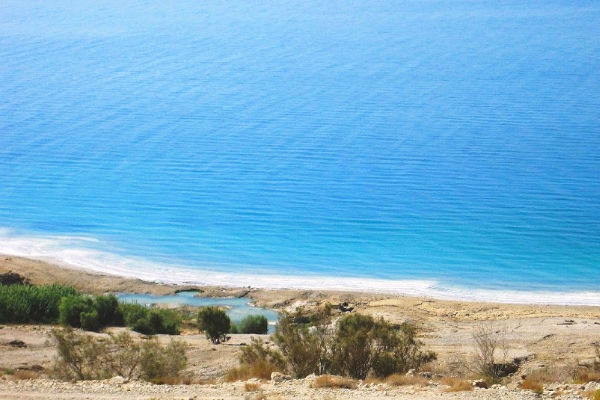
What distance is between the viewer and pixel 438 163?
1476 inches

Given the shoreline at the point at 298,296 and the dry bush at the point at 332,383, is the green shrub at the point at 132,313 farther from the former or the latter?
the dry bush at the point at 332,383

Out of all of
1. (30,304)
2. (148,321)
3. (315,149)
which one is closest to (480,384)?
(148,321)

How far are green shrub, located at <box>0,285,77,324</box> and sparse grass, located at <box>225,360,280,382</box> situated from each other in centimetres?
824

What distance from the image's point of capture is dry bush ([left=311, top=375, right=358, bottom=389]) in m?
13.9

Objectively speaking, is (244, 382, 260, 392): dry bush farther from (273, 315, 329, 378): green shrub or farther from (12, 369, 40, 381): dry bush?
(12, 369, 40, 381): dry bush

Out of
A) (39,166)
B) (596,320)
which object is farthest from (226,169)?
(596,320)

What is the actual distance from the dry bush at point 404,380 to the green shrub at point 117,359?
3671mm

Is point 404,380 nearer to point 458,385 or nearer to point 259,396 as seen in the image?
point 458,385

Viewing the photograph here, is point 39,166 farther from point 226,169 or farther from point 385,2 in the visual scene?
point 385,2

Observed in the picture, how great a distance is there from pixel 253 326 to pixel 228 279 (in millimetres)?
5686

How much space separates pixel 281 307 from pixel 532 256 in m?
9.08

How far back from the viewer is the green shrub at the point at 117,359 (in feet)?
50.0

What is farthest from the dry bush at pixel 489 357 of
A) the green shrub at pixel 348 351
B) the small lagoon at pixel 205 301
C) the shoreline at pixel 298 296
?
the small lagoon at pixel 205 301

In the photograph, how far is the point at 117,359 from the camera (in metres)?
16.0
